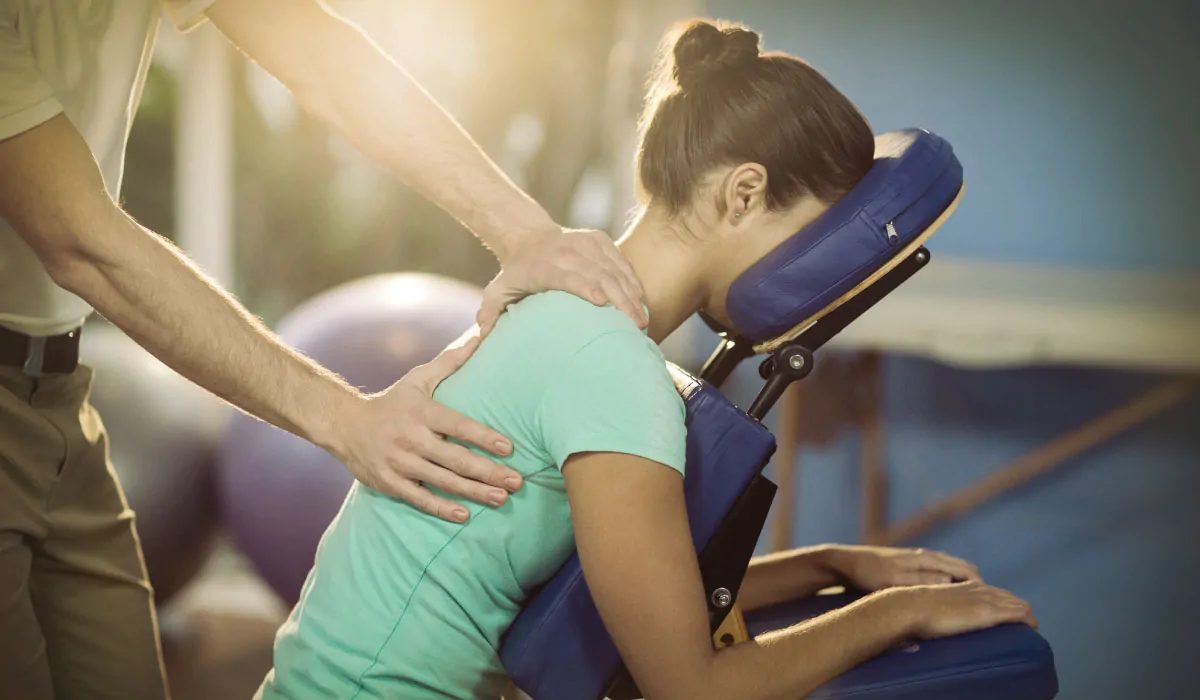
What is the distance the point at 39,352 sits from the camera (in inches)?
46.4

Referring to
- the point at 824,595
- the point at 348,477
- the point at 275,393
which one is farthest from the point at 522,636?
the point at 348,477

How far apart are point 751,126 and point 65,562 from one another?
3.25 feet

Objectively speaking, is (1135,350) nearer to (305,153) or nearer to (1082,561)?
(1082,561)

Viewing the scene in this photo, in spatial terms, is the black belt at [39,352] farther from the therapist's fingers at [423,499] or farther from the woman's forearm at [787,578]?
the woman's forearm at [787,578]

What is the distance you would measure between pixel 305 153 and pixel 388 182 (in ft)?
1.36

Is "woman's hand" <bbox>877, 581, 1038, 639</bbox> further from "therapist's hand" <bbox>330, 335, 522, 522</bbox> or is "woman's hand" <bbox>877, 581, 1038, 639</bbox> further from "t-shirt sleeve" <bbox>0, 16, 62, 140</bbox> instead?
"t-shirt sleeve" <bbox>0, 16, 62, 140</bbox>

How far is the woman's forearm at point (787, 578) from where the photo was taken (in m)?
1.35

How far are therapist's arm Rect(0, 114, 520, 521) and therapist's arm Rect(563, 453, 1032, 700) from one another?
123 mm

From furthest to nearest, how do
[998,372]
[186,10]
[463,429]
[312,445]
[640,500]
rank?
[998,372]
[312,445]
[186,10]
[463,429]
[640,500]

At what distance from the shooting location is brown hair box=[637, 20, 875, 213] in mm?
1121

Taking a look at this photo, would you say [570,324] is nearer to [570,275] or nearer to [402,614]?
[570,275]

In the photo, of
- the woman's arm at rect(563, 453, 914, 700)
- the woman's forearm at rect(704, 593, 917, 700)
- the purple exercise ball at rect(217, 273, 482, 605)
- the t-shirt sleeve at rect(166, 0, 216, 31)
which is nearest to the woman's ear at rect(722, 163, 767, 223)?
the woman's arm at rect(563, 453, 914, 700)

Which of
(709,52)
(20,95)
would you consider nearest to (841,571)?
(709,52)

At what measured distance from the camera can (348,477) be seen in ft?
7.19
